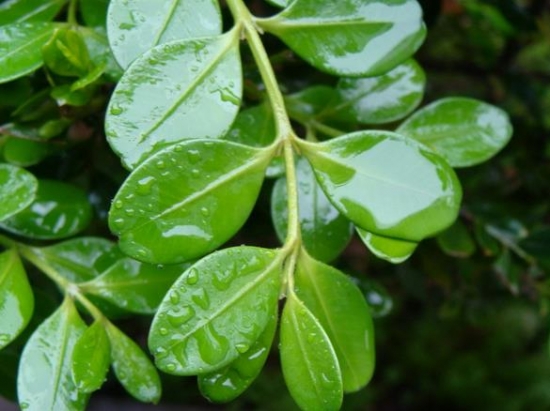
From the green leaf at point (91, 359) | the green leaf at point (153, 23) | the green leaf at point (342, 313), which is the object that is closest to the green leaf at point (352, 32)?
the green leaf at point (153, 23)

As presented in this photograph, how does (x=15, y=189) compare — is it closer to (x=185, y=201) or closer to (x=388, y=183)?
(x=185, y=201)

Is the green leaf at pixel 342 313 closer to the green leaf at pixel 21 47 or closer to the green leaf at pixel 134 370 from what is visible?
the green leaf at pixel 134 370

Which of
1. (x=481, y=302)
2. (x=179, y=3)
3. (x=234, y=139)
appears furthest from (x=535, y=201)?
(x=179, y=3)

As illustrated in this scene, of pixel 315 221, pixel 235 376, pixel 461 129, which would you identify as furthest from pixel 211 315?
pixel 461 129

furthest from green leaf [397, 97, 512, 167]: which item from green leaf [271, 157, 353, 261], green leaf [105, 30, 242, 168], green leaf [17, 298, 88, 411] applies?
green leaf [17, 298, 88, 411]

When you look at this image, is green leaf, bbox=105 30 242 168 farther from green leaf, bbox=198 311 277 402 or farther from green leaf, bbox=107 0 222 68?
green leaf, bbox=198 311 277 402
